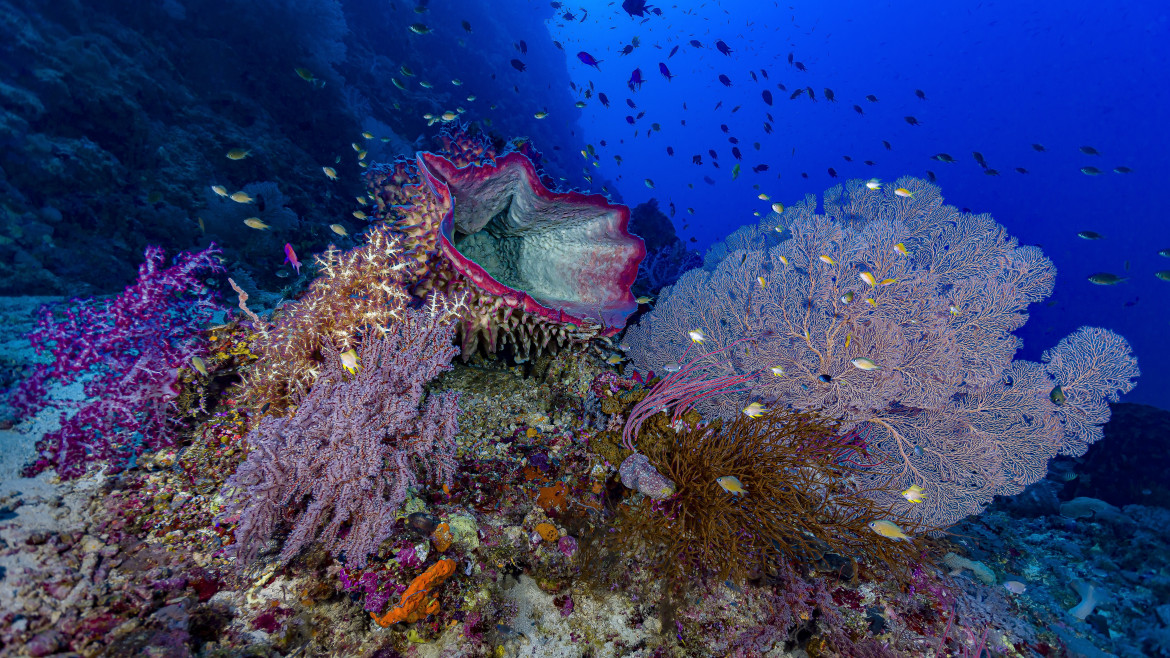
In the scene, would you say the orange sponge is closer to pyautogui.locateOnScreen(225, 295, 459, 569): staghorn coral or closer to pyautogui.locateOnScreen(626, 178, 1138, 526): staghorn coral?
pyautogui.locateOnScreen(225, 295, 459, 569): staghorn coral

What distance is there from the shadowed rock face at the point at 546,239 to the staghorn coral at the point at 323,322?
2.60ft

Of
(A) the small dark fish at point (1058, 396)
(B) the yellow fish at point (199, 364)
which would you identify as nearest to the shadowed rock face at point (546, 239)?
(B) the yellow fish at point (199, 364)

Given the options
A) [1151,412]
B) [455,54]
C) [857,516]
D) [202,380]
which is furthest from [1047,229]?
[202,380]

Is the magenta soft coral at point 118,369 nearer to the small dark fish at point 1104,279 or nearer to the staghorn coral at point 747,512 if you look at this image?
the staghorn coral at point 747,512

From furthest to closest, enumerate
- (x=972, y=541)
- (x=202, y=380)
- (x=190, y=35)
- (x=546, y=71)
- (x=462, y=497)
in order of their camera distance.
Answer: (x=546, y=71)
(x=190, y=35)
(x=972, y=541)
(x=202, y=380)
(x=462, y=497)

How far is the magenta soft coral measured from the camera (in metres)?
2.11

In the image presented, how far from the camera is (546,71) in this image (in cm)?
3566

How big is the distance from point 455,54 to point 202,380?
22.4m

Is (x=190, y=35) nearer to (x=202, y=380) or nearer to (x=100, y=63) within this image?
(x=100, y=63)

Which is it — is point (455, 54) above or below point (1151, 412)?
above

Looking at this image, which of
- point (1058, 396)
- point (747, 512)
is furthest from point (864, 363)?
point (1058, 396)

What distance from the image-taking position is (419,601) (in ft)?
6.01

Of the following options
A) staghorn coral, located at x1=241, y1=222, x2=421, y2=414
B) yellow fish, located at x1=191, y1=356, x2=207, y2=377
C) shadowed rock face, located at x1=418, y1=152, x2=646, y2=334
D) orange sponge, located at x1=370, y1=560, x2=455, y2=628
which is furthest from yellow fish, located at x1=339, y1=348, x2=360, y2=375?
shadowed rock face, located at x1=418, y1=152, x2=646, y2=334

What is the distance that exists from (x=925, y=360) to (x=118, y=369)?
5.85 metres
